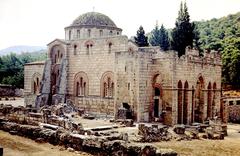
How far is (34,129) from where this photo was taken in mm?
15023

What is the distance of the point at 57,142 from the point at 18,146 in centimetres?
150

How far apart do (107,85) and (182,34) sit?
1784 centimetres

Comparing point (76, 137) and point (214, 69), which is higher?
point (214, 69)

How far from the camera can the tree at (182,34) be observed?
42875 mm

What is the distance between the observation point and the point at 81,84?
103ft

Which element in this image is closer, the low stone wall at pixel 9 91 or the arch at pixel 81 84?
the arch at pixel 81 84

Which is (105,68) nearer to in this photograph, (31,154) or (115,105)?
(115,105)

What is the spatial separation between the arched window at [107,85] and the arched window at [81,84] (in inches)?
83.6

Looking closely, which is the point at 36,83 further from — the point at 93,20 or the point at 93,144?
the point at 93,144

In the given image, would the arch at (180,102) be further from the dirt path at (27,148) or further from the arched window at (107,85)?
the dirt path at (27,148)

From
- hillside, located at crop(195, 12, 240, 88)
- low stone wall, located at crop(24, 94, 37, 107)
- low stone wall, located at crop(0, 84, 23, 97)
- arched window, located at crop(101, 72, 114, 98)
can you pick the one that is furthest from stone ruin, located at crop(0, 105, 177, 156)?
hillside, located at crop(195, 12, 240, 88)

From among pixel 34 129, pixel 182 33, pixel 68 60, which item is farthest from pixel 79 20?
pixel 34 129

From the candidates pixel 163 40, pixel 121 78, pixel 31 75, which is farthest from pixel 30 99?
pixel 163 40

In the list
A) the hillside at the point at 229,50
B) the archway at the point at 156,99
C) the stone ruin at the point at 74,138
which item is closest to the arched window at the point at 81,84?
the archway at the point at 156,99
